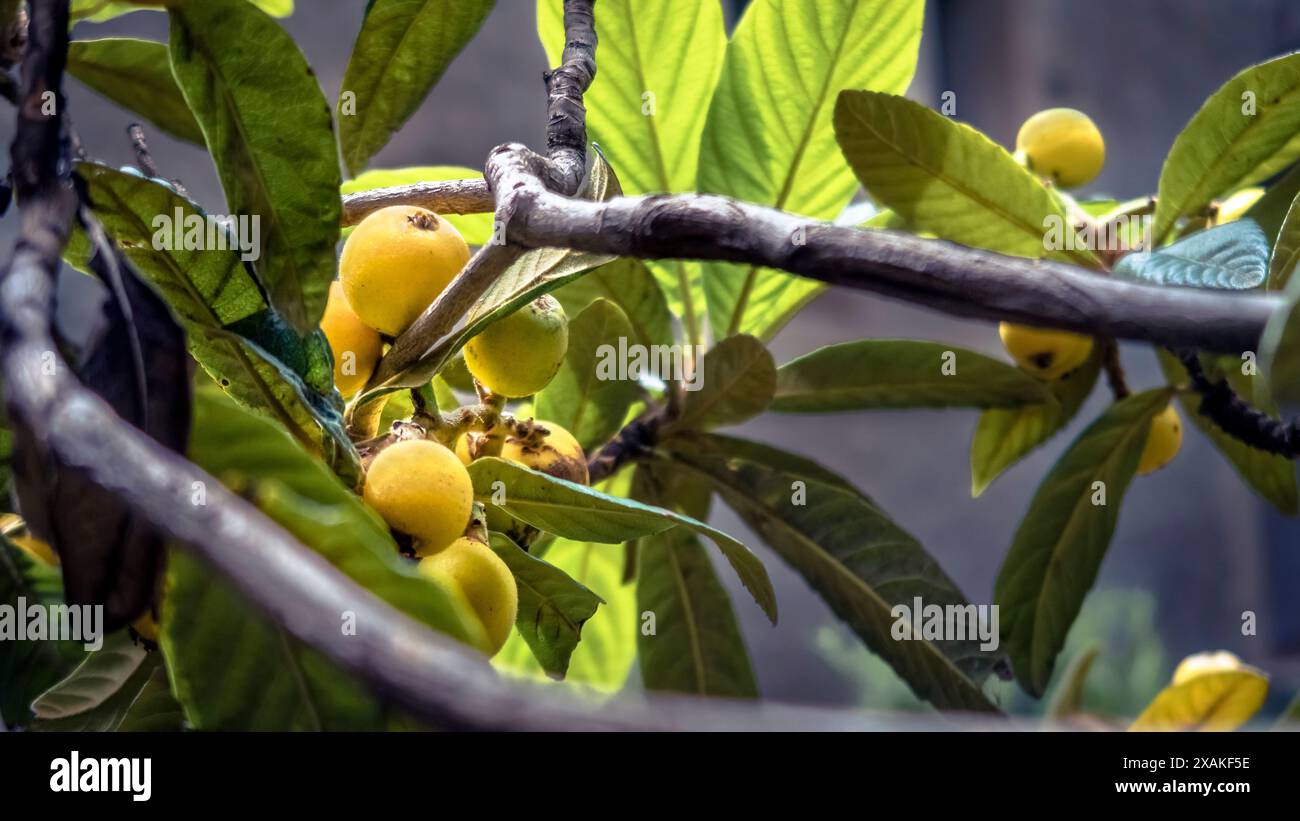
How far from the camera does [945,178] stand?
2.23 feet

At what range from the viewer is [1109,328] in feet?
0.74

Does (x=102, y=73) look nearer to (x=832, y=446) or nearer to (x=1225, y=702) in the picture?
(x=1225, y=702)

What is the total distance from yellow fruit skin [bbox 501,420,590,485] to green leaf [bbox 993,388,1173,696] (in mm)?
373

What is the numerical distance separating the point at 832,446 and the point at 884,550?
4455 mm

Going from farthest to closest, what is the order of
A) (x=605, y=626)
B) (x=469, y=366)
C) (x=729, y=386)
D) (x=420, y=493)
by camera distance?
1. (x=605, y=626)
2. (x=729, y=386)
3. (x=469, y=366)
4. (x=420, y=493)

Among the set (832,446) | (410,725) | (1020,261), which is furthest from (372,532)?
(832,446)

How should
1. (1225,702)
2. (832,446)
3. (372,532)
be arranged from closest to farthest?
(372,532) → (1225,702) → (832,446)

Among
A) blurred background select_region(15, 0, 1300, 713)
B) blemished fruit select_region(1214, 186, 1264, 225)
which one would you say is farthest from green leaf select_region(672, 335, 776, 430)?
blurred background select_region(15, 0, 1300, 713)

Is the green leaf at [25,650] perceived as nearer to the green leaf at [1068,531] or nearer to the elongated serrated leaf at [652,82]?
the elongated serrated leaf at [652,82]

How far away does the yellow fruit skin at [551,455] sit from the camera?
513mm

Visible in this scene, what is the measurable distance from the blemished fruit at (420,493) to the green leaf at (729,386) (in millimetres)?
268

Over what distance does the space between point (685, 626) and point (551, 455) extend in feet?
0.96

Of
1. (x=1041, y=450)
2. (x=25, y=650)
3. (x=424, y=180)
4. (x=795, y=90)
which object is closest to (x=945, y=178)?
(x=795, y=90)

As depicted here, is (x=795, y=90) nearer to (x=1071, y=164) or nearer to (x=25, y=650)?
(x=1071, y=164)
